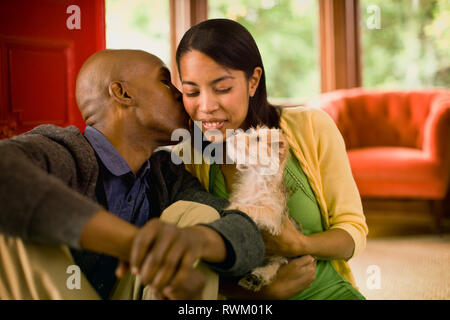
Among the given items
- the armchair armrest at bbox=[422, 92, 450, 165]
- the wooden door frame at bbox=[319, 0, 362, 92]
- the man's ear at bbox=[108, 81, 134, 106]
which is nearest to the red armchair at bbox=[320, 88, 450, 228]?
the armchair armrest at bbox=[422, 92, 450, 165]

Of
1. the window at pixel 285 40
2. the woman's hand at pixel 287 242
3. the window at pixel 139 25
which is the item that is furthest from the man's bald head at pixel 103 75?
the window at pixel 285 40

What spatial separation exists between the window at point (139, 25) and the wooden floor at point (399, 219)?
88.8 inches

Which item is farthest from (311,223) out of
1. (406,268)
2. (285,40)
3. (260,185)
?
(285,40)

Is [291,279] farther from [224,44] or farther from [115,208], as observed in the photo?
[224,44]

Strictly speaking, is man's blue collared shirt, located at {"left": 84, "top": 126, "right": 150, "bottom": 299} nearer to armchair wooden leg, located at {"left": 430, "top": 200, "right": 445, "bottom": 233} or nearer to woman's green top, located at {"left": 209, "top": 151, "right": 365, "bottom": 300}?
woman's green top, located at {"left": 209, "top": 151, "right": 365, "bottom": 300}

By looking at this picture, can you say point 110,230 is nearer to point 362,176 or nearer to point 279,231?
point 279,231

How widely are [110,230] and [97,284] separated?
1.49 ft

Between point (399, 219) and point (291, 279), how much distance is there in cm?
322

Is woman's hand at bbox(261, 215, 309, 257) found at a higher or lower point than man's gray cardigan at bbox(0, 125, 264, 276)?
lower

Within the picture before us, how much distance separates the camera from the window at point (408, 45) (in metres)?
4.47

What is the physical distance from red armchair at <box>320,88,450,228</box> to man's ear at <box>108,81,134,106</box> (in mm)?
2600

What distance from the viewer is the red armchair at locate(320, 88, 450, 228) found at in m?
3.43

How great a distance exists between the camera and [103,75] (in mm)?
1321
